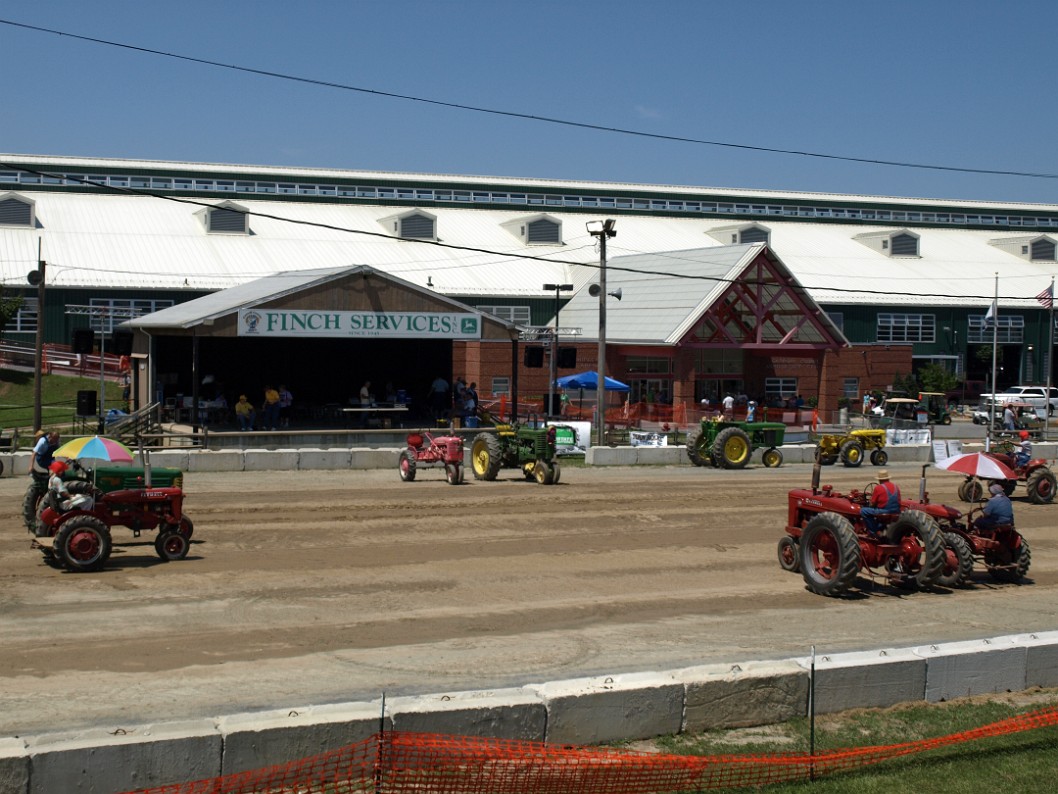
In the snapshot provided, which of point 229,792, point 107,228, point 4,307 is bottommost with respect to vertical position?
point 229,792

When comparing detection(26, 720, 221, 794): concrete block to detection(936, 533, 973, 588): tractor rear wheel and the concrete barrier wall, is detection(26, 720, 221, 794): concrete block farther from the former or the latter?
detection(936, 533, 973, 588): tractor rear wheel

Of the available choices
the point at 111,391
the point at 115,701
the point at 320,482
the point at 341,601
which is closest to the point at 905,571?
the point at 341,601

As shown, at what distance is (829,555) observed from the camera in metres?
14.6

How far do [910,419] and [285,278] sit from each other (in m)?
23.9

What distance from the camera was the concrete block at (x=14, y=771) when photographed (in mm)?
6953

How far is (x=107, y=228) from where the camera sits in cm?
5662

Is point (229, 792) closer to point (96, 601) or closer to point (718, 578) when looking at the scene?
point (96, 601)

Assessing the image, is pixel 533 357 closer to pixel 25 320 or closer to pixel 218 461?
pixel 218 461

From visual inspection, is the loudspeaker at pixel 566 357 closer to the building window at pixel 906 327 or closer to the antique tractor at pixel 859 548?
the antique tractor at pixel 859 548

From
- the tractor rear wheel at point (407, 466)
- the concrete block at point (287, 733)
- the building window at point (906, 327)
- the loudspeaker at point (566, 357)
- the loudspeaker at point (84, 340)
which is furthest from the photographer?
the building window at point (906, 327)

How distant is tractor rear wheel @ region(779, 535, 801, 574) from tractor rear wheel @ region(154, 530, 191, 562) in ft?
26.2

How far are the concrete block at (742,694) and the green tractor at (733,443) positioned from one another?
820 inches

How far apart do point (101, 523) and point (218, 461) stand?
12368 mm

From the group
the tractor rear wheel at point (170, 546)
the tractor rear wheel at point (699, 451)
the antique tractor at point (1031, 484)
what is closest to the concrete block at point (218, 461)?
the tractor rear wheel at point (170, 546)
